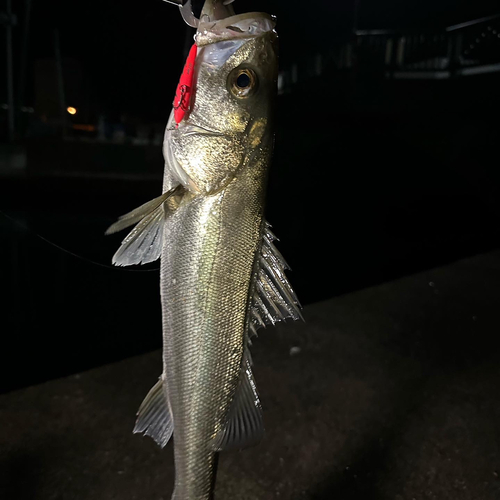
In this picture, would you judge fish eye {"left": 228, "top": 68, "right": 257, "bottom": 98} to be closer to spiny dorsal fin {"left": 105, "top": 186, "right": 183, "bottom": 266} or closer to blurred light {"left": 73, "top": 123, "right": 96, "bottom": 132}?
spiny dorsal fin {"left": 105, "top": 186, "right": 183, "bottom": 266}

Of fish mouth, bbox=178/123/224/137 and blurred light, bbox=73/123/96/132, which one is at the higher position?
fish mouth, bbox=178/123/224/137

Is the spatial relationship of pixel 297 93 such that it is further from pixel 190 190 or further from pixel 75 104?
pixel 190 190

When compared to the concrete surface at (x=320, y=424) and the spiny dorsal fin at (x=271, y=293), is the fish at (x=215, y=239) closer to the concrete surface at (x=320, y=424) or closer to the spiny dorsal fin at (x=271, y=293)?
the spiny dorsal fin at (x=271, y=293)

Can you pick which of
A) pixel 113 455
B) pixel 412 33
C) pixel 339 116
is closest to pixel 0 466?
pixel 113 455

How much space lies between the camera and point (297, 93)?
4.86 meters

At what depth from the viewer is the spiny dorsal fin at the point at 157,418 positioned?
41.3 inches

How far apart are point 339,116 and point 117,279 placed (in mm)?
3325

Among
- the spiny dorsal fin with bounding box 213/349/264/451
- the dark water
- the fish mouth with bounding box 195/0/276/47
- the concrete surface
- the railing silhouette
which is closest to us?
the fish mouth with bounding box 195/0/276/47

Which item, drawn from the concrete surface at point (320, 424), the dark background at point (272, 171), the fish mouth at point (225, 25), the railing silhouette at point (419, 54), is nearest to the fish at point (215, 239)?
the fish mouth at point (225, 25)

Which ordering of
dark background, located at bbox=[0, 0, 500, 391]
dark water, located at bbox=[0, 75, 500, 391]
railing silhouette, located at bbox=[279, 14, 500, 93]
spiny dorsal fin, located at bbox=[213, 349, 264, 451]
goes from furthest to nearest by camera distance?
railing silhouette, located at bbox=[279, 14, 500, 93] < dark water, located at bbox=[0, 75, 500, 391] < dark background, located at bbox=[0, 0, 500, 391] < spiny dorsal fin, located at bbox=[213, 349, 264, 451]

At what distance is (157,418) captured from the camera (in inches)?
→ 41.6

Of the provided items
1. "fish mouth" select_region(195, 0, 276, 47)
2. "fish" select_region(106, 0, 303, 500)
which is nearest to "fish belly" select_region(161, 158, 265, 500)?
"fish" select_region(106, 0, 303, 500)

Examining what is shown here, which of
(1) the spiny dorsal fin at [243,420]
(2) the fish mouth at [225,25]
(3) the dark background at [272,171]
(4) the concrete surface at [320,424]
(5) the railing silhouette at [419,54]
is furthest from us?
(5) the railing silhouette at [419,54]

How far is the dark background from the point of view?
2600 millimetres
